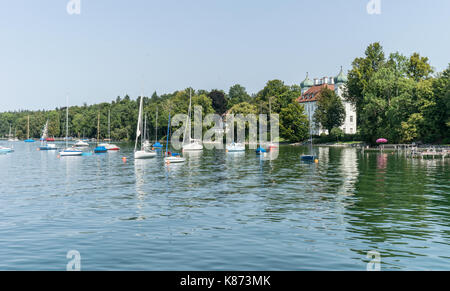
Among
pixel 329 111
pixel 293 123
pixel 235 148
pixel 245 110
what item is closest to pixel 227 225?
pixel 235 148

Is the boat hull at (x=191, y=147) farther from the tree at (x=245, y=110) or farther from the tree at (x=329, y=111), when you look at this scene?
the tree at (x=329, y=111)

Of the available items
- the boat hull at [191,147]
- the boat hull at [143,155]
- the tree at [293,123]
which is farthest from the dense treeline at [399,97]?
the boat hull at [143,155]

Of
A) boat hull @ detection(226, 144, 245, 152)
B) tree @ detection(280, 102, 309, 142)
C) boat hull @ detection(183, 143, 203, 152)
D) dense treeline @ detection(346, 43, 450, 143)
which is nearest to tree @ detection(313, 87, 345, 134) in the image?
tree @ detection(280, 102, 309, 142)

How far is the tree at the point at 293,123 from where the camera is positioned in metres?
164

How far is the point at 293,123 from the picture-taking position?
164125 mm

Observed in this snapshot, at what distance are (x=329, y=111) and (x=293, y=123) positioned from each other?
47.6 ft

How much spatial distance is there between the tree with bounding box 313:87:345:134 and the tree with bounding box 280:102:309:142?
21.3 feet

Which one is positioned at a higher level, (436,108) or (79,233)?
(436,108)

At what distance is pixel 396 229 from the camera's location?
23766mm

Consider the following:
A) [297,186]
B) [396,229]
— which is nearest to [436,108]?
[297,186]

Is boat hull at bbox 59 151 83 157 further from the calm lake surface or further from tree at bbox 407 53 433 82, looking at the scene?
tree at bbox 407 53 433 82

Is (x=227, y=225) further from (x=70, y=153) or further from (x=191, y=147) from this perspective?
(x=191, y=147)
